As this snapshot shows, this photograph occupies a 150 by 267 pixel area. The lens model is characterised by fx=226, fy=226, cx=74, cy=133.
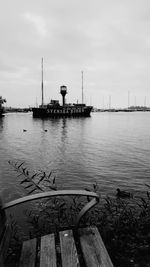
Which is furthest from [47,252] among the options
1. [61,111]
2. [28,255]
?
[61,111]

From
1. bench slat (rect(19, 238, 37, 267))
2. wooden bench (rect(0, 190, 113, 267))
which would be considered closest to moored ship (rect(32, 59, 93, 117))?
wooden bench (rect(0, 190, 113, 267))

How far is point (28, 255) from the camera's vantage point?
2908mm

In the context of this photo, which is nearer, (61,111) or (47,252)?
(47,252)

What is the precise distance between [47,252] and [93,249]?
61 cm

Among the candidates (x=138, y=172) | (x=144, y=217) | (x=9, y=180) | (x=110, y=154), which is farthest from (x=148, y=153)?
(x=144, y=217)

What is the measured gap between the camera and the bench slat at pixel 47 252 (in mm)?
2703

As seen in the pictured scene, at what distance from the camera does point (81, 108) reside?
103 metres

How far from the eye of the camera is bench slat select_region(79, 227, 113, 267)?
2732mm

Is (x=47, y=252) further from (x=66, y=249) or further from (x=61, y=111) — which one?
(x=61, y=111)

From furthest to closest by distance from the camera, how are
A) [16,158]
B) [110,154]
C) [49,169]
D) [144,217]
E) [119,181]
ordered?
[110,154] < [16,158] < [49,169] < [119,181] < [144,217]

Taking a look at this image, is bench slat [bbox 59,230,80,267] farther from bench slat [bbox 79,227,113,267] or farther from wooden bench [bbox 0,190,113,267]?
bench slat [bbox 79,227,113,267]

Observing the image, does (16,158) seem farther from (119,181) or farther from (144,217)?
(144,217)

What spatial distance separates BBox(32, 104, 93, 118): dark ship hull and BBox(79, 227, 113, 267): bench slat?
297ft

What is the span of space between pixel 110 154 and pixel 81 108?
8642cm
